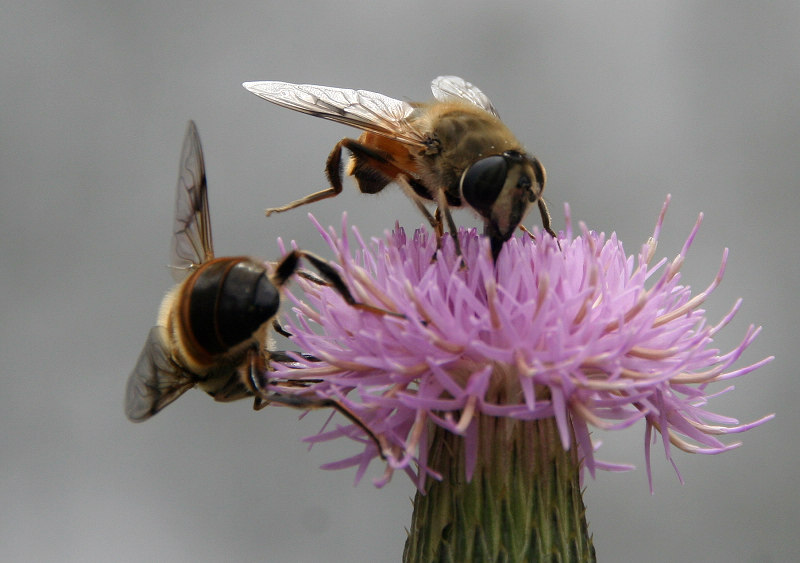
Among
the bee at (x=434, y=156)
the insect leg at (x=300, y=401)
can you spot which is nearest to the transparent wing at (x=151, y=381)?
the insect leg at (x=300, y=401)

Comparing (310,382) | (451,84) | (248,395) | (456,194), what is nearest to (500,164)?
(456,194)

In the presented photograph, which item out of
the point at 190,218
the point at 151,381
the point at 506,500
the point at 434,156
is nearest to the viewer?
the point at 506,500

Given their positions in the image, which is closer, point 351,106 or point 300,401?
point 300,401

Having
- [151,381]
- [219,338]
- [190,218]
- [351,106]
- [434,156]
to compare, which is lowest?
[151,381]

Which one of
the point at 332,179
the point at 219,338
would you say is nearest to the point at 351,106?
→ the point at 332,179

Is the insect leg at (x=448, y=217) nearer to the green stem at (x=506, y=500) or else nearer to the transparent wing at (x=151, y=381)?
the green stem at (x=506, y=500)

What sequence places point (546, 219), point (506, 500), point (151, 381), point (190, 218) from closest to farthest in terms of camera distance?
point (506, 500), point (151, 381), point (546, 219), point (190, 218)

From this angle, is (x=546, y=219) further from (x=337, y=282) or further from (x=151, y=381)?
(x=151, y=381)
